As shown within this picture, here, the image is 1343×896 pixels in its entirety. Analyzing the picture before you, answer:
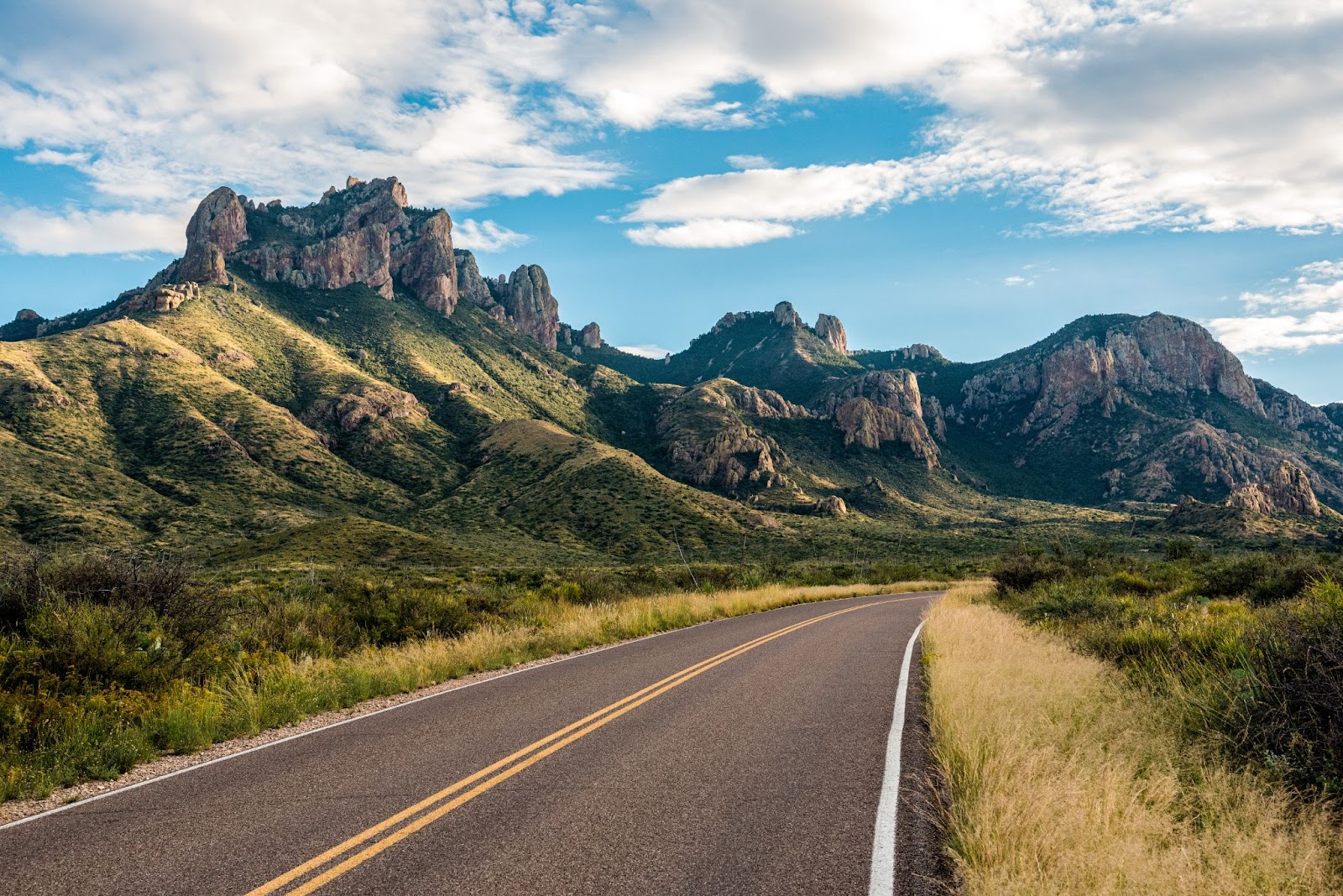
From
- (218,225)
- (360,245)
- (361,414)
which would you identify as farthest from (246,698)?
(218,225)

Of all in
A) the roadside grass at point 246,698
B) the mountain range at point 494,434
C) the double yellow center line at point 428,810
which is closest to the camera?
the double yellow center line at point 428,810

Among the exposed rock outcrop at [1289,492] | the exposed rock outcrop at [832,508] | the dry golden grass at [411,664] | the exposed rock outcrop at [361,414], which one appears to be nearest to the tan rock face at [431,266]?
the exposed rock outcrop at [361,414]

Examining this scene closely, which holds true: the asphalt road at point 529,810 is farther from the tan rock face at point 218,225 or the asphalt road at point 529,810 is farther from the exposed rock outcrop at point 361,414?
the tan rock face at point 218,225

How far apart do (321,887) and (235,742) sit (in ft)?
16.8

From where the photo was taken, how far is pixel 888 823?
5.64 meters

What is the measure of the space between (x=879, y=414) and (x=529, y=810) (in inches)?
6102

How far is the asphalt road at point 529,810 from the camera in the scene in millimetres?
4824

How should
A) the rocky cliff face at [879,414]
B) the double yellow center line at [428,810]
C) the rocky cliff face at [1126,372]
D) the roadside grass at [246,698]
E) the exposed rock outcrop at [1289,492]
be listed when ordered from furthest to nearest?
the rocky cliff face at [1126,372]
the rocky cliff face at [879,414]
the exposed rock outcrop at [1289,492]
the roadside grass at [246,698]
the double yellow center line at [428,810]

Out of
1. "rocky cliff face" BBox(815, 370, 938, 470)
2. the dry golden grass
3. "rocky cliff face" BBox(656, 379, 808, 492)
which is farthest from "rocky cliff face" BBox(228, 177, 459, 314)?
the dry golden grass

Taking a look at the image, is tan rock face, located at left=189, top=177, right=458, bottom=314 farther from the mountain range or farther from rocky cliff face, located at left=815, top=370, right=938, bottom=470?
rocky cliff face, located at left=815, top=370, right=938, bottom=470

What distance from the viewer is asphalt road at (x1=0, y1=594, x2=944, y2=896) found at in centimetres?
482

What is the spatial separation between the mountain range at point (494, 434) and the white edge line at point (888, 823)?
32556 millimetres

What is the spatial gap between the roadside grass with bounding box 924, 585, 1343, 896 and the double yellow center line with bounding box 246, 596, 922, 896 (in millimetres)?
4000

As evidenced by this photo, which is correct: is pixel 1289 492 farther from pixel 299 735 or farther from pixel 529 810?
pixel 299 735
